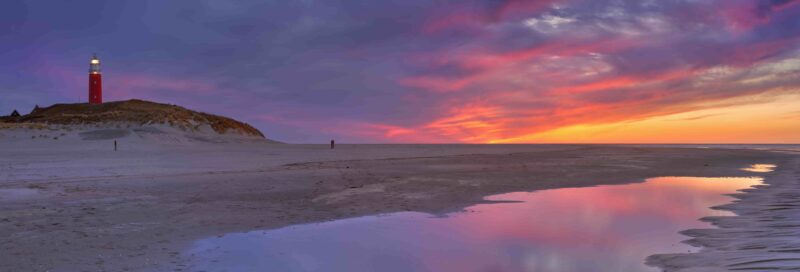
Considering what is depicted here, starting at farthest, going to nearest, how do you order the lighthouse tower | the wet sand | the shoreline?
1. the lighthouse tower
2. the wet sand
3. the shoreline

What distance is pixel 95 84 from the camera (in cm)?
7600

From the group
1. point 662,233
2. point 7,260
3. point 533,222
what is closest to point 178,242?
point 7,260

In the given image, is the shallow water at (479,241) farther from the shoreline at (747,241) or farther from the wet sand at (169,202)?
the wet sand at (169,202)

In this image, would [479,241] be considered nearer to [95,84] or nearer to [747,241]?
[747,241]

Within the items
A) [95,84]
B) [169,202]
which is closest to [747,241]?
[169,202]

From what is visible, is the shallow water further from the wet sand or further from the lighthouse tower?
the lighthouse tower

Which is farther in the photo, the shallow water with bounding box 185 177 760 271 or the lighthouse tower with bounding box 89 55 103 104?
the lighthouse tower with bounding box 89 55 103 104

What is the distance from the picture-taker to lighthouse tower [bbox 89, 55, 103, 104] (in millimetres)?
75562

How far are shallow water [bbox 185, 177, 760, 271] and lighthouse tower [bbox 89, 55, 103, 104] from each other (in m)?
78.6

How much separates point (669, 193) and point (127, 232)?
52.7ft

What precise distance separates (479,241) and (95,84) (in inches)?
3256

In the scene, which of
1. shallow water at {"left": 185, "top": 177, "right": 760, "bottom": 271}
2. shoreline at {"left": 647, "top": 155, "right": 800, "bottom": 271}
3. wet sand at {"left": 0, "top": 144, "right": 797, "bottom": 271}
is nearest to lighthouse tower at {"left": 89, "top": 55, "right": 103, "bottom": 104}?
wet sand at {"left": 0, "top": 144, "right": 797, "bottom": 271}

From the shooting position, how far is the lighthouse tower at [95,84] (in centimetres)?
7556

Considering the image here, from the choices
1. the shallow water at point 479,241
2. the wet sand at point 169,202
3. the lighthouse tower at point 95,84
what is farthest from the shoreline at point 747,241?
the lighthouse tower at point 95,84
